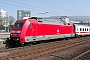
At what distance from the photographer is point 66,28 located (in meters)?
29.2

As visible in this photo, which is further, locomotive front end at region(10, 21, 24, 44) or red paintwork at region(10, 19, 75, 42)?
red paintwork at region(10, 19, 75, 42)

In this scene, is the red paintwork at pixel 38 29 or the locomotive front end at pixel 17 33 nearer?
the locomotive front end at pixel 17 33

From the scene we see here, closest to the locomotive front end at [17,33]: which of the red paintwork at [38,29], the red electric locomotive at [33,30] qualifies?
the red electric locomotive at [33,30]

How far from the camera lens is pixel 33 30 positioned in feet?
64.6

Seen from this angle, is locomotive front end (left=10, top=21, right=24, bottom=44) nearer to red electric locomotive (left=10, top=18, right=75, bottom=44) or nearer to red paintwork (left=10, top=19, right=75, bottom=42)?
red electric locomotive (left=10, top=18, right=75, bottom=44)

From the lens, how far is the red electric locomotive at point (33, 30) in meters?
18.3

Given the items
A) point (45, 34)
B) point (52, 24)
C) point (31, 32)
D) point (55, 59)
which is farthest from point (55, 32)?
point (55, 59)

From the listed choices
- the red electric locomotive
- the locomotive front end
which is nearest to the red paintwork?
the red electric locomotive

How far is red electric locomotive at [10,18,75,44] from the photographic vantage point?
18.3m

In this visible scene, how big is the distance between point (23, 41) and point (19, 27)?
5.73 feet

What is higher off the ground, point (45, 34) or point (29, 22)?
point (29, 22)

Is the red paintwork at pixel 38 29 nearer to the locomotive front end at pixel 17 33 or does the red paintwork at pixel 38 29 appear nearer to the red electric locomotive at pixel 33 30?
the red electric locomotive at pixel 33 30

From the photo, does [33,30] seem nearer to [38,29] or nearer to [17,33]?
[38,29]

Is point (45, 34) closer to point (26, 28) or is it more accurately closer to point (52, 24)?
point (52, 24)
